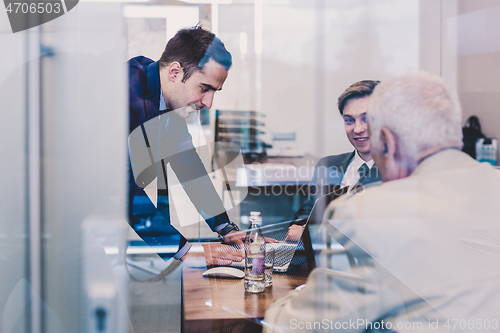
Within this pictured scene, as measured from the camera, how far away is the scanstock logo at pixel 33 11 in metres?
1.58

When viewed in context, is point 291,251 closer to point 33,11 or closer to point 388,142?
point 388,142

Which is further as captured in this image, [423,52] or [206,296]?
[423,52]

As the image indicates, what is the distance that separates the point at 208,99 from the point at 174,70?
0.20 metres

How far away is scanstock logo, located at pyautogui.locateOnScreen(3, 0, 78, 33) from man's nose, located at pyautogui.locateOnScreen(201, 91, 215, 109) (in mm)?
649

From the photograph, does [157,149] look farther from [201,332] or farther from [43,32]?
[201,332]

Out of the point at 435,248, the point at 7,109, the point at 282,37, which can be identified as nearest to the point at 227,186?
the point at 282,37

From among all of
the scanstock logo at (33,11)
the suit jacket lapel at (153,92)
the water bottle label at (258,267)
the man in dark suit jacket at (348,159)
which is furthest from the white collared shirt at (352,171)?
the scanstock logo at (33,11)

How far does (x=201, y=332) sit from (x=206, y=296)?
0.13 m

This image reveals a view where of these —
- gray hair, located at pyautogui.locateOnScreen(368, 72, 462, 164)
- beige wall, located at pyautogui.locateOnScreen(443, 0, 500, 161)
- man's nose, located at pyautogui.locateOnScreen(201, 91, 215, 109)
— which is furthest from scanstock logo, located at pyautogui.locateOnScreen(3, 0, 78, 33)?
beige wall, located at pyautogui.locateOnScreen(443, 0, 500, 161)

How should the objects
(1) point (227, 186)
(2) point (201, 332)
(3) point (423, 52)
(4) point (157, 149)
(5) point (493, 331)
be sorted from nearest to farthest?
(5) point (493, 331) < (2) point (201, 332) < (3) point (423, 52) < (4) point (157, 149) < (1) point (227, 186)

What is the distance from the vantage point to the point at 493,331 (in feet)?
2.81

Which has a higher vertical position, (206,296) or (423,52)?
(423,52)

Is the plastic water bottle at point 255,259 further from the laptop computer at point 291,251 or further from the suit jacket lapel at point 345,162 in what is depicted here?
the suit jacket lapel at point 345,162

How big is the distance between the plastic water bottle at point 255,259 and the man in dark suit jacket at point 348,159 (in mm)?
260
